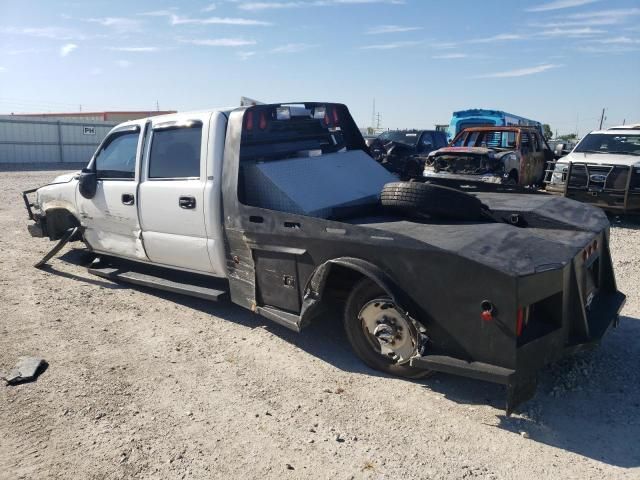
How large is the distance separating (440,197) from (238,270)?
1827 millimetres

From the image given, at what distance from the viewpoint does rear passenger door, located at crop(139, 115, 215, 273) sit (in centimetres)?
475

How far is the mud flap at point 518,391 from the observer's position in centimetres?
298

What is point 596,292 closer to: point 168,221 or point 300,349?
point 300,349

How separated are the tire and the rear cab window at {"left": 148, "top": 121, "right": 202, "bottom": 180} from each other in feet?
6.45

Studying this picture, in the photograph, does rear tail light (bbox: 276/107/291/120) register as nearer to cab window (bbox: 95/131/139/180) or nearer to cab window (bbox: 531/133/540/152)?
cab window (bbox: 95/131/139/180)

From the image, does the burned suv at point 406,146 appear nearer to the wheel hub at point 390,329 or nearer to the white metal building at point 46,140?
the wheel hub at point 390,329

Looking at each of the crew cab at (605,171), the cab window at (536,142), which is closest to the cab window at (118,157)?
the crew cab at (605,171)

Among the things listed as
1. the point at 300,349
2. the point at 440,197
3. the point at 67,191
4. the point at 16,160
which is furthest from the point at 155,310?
the point at 16,160

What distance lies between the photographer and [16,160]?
27.8 meters

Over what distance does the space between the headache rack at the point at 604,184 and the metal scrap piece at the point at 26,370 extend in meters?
9.31

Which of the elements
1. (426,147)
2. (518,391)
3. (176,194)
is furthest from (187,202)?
(426,147)

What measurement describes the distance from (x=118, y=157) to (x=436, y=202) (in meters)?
3.65

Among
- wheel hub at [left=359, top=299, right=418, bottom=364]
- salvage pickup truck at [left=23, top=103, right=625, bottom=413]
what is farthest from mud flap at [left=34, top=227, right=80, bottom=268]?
wheel hub at [left=359, top=299, right=418, bottom=364]

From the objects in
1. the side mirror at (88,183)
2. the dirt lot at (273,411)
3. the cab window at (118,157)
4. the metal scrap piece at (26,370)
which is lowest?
A: the dirt lot at (273,411)
